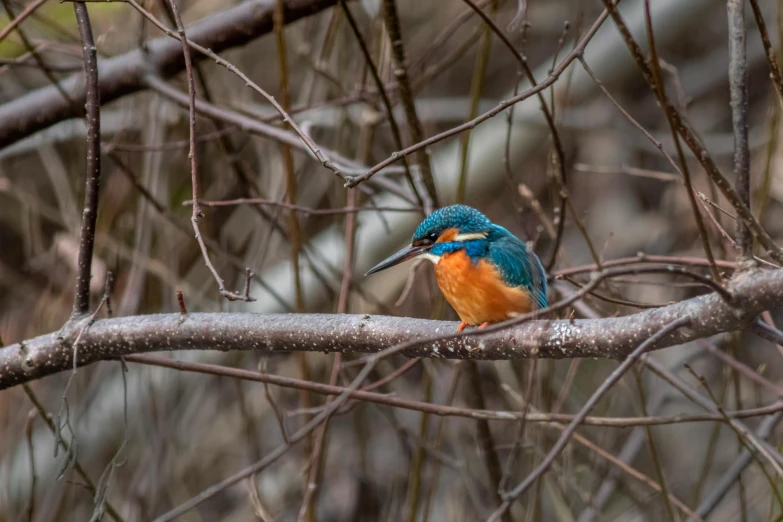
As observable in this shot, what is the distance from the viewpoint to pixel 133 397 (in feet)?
12.1

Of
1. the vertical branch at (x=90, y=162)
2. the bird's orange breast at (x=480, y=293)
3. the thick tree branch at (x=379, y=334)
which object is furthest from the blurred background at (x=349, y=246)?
the thick tree branch at (x=379, y=334)

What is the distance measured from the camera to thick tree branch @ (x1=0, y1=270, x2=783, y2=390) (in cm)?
130

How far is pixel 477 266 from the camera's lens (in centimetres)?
222

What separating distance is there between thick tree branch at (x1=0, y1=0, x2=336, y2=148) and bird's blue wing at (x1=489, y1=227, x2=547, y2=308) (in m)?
1.00

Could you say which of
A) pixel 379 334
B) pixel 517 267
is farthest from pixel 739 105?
pixel 517 267

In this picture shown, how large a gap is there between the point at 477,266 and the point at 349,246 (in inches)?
19.0

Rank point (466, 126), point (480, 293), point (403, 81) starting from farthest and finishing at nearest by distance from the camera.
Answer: point (403, 81)
point (480, 293)
point (466, 126)

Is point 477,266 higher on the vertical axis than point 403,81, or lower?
lower

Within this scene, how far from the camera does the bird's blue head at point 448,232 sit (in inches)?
92.7

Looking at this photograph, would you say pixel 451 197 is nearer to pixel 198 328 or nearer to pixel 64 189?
pixel 64 189

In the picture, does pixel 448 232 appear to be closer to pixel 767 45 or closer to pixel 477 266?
pixel 477 266

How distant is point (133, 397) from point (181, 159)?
3.73 ft

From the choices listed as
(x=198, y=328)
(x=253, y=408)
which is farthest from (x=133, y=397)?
(x=198, y=328)

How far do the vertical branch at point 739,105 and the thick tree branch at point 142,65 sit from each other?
1532 mm
